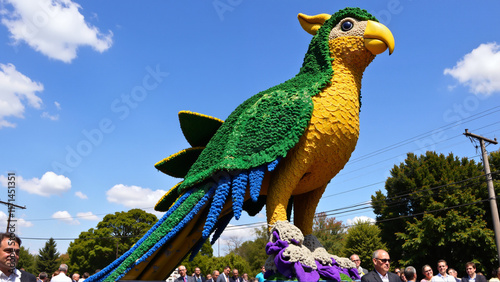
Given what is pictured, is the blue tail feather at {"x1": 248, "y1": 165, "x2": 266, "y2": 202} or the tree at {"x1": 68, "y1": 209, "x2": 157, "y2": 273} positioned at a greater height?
the tree at {"x1": 68, "y1": 209, "x2": 157, "y2": 273}

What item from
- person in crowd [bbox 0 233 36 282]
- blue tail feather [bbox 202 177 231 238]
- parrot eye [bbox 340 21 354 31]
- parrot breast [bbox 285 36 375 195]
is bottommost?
person in crowd [bbox 0 233 36 282]

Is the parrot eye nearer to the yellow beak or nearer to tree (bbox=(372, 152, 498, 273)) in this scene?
the yellow beak

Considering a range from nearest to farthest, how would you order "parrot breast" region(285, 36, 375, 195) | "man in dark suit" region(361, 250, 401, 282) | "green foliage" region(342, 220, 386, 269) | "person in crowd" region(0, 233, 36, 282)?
"person in crowd" region(0, 233, 36, 282) → "man in dark suit" region(361, 250, 401, 282) → "parrot breast" region(285, 36, 375, 195) → "green foliage" region(342, 220, 386, 269)

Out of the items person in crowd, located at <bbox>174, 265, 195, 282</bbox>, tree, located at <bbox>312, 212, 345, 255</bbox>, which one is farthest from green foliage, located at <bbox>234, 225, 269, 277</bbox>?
person in crowd, located at <bbox>174, 265, 195, 282</bbox>

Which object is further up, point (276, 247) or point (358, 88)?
point (358, 88)

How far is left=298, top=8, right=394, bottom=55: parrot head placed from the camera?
4.54 metres

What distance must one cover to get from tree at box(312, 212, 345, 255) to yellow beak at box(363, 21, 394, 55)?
21189 mm

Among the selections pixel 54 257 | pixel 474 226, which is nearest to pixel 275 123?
pixel 474 226

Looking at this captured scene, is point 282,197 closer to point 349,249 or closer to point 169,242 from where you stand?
point 169,242

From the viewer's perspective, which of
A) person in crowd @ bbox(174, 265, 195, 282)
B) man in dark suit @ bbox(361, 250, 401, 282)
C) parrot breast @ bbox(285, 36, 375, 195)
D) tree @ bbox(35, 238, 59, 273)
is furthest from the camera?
tree @ bbox(35, 238, 59, 273)

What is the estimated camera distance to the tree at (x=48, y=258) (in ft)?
111

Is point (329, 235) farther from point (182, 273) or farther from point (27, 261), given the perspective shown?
point (27, 261)

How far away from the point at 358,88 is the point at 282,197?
172 cm

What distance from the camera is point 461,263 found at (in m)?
16.2
